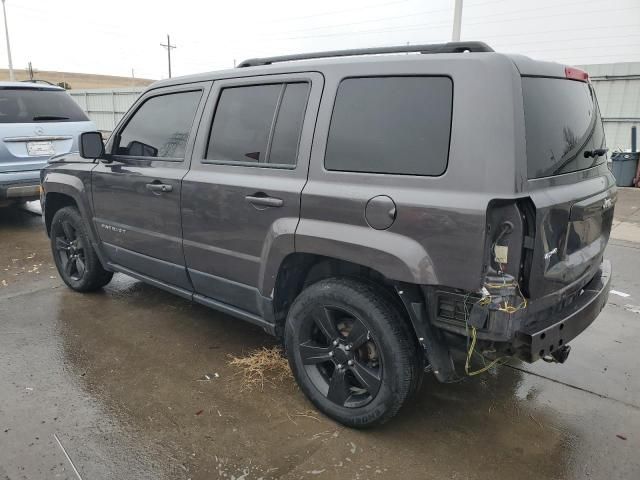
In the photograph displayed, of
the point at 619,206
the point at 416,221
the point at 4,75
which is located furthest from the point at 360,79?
the point at 4,75

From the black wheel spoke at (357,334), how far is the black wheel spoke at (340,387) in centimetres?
21

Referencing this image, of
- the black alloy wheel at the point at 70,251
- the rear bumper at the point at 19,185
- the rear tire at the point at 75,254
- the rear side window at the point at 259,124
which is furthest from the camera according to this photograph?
the rear bumper at the point at 19,185

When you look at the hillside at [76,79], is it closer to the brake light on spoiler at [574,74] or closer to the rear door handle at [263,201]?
the rear door handle at [263,201]

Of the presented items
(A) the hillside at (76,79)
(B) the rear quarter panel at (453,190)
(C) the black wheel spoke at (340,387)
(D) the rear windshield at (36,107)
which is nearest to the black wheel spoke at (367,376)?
(C) the black wheel spoke at (340,387)

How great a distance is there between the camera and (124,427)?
9.07 ft

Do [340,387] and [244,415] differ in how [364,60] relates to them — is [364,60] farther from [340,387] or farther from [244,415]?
[244,415]

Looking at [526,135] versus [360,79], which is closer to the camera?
[526,135]

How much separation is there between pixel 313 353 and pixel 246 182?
109 cm

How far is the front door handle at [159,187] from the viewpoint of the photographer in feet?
11.3

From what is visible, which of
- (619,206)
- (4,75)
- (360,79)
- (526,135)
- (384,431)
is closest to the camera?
(526,135)

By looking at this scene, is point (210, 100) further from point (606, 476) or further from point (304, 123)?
point (606, 476)

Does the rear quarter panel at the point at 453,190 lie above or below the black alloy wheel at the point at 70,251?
above

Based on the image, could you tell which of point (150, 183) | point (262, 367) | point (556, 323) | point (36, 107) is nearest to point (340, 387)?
point (262, 367)

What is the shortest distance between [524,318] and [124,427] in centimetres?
219
